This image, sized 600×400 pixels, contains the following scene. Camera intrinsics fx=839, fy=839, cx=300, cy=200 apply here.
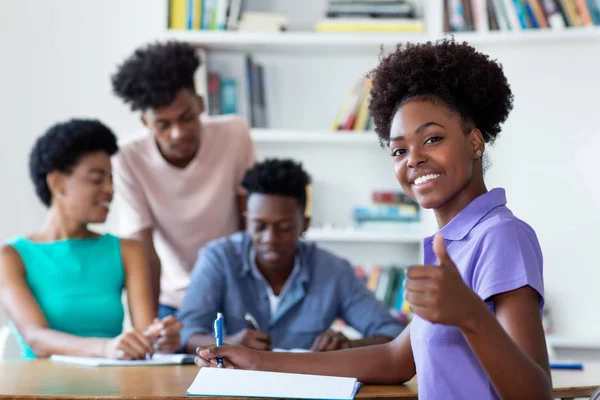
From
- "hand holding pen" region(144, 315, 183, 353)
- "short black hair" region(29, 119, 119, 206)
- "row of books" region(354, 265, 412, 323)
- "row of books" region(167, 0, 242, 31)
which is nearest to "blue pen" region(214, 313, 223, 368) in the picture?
"hand holding pen" region(144, 315, 183, 353)

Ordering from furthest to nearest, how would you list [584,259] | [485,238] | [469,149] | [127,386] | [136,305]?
1. [584,259]
2. [136,305]
3. [127,386]
4. [469,149]
5. [485,238]

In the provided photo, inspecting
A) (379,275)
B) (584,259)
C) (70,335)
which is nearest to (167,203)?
(70,335)

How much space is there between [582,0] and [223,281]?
2103 millimetres

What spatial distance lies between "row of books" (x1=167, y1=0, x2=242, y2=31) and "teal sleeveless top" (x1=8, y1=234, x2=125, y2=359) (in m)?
1.56

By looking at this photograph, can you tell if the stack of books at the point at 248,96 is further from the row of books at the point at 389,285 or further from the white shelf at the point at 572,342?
the white shelf at the point at 572,342

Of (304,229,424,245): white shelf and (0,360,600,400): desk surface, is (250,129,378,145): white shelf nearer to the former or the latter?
(304,229,424,245): white shelf

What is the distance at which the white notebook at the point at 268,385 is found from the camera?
4.58 feet

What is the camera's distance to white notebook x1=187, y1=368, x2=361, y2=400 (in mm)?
1396

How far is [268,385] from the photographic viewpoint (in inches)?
56.4

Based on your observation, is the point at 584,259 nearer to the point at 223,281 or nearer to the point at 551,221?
the point at 551,221

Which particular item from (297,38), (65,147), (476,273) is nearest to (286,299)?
(65,147)

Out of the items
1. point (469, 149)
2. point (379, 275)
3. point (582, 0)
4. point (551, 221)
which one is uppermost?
point (582, 0)

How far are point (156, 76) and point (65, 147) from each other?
1.70 feet

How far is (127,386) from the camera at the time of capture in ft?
5.35
